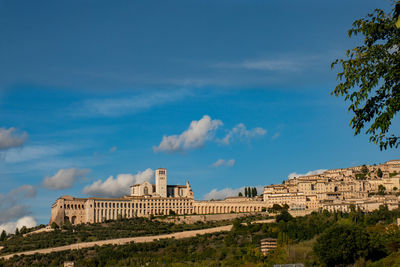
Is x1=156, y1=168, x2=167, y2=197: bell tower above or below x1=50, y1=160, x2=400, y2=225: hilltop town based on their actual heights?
above

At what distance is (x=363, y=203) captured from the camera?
85688 millimetres

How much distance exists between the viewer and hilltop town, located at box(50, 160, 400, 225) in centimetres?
8981

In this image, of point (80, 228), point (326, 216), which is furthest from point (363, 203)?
point (80, 228)

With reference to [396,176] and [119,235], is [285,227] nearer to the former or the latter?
[119,235]

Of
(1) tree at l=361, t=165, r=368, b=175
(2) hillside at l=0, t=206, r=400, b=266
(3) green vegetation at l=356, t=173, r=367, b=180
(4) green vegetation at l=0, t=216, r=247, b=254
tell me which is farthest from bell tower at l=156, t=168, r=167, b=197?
(1) tree at l=361, t=165, r=368, b=175

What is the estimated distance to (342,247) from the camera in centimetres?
4309

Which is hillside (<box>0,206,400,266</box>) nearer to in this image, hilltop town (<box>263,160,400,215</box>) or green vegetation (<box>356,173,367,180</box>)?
hilltop town (<box>263,160,400,215</box>)

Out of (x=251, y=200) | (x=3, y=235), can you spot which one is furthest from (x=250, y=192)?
(x=3, y=235)

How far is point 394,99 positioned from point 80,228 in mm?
78550

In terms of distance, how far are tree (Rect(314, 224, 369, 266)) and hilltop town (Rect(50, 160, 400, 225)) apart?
126 feet

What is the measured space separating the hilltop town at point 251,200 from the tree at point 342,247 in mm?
38389

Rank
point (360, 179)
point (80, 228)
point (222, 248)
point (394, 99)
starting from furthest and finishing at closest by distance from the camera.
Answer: point (360, 179) < point (80, 228) < point (222, 248) < point (394, 99)

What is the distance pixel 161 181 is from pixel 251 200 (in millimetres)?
18540

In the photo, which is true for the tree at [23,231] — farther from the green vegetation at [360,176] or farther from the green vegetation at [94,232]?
the green vegetation at [360,176]
